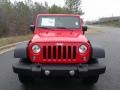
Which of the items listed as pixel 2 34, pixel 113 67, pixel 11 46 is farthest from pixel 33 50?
pixel 2 34

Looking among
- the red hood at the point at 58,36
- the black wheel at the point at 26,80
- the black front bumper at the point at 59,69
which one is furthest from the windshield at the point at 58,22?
the black front bumper at the point at 59,69

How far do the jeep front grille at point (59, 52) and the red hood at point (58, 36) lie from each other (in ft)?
0.71

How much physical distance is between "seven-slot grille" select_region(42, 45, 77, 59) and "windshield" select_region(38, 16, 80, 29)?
189 cm

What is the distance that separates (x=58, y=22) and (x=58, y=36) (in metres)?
1.28

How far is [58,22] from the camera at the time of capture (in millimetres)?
9570

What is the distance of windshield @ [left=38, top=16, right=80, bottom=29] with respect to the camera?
9469 millimetres

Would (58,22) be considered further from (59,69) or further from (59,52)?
(59,69)

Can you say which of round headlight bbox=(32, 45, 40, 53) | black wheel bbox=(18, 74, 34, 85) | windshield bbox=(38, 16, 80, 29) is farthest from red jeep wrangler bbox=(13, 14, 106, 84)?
windshield bbox=(38, 16, 80, 29)

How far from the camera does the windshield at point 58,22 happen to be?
9.47 meters

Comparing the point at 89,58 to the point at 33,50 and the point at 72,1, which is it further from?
the point at 72,1

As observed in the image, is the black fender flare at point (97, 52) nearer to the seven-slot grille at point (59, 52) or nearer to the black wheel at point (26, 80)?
the seven-slot grille at point (59, 52)

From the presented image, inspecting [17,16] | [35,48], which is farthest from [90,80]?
[17,16]

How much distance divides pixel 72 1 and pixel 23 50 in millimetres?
43591

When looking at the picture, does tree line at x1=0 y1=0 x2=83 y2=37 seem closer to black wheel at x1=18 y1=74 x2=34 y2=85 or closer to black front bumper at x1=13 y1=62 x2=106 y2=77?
black wheel at x1=18 y1=74 x2=34 y2=85
